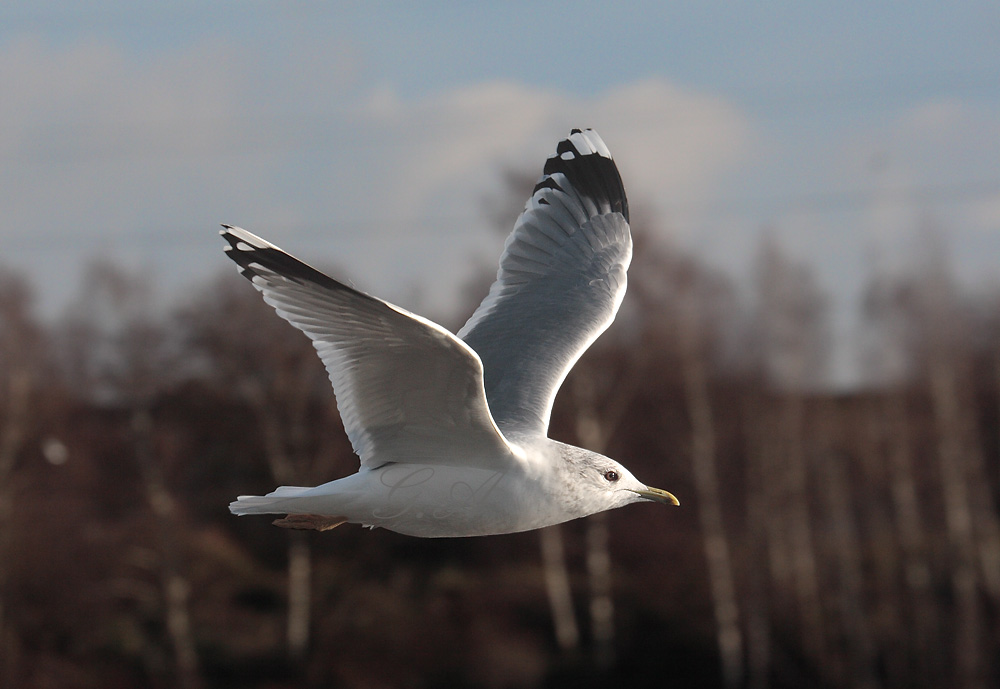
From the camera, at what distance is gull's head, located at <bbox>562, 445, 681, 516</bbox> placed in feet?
14.1

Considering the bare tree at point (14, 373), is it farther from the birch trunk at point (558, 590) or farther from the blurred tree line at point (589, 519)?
the birch trunk at point (558, 590)

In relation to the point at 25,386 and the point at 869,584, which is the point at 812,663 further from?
the point at 25,386

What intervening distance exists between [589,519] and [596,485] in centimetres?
1394

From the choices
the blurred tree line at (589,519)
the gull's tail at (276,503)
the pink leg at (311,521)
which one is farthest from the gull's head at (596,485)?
the blurred tree line at (589,519)

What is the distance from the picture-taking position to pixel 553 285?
5.77 metres

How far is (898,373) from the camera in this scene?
60.5ft

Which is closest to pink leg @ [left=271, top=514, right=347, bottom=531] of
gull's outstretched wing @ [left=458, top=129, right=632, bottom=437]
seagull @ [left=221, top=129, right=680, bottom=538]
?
seagull @ [left=221, top=129, right=680, bottom=538]

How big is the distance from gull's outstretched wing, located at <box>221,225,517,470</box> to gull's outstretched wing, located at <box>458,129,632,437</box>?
53 cm

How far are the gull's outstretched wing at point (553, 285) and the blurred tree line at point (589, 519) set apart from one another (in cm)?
1064

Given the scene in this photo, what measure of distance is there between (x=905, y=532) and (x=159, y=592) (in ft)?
35.9

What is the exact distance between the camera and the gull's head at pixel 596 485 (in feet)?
14.1

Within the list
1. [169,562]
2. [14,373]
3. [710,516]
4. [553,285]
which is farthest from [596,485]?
[14,373]

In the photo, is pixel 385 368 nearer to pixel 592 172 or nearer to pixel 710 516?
pixel 592 172

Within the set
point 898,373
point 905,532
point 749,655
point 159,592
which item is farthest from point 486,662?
point 898,373
